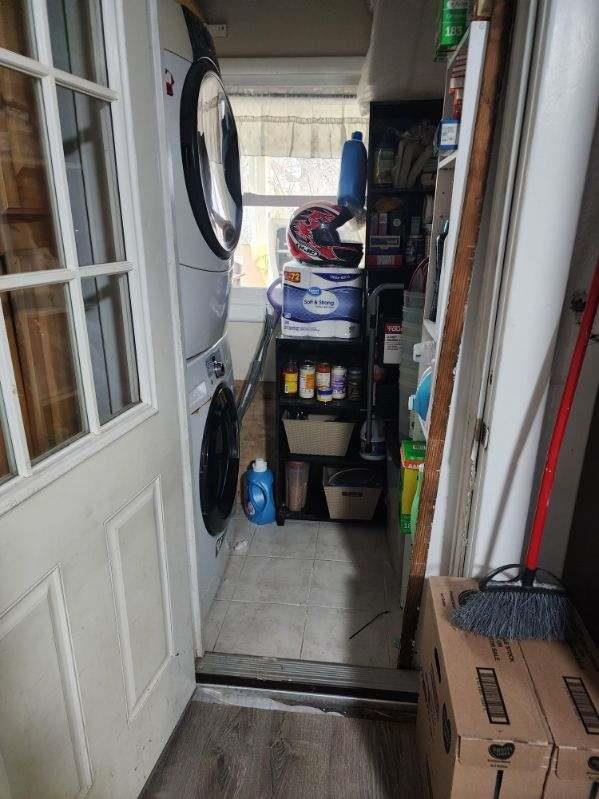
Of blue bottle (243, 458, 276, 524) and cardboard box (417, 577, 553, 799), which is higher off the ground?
cardboard box (417, 577, 553, 799)

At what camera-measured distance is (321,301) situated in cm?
216

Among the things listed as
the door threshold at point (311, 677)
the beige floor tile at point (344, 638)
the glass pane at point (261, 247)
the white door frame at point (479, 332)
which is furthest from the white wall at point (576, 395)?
the glass pane at point (261, 247)

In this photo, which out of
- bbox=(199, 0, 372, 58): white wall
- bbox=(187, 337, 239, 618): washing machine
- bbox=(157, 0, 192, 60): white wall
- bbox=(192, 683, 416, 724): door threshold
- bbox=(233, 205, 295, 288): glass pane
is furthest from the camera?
bbox=(233, 205, 295, 288): glass pane

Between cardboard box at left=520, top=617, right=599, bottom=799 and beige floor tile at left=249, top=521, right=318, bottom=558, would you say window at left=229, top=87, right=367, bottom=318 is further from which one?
cardboard box at left=520, top=617, right=599, bottom=799

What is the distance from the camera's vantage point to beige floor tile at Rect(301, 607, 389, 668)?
166cm

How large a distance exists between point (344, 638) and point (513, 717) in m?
0.90

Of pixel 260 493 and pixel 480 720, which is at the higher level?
pixel 480 720

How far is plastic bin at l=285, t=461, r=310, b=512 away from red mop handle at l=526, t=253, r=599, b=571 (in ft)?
4.68

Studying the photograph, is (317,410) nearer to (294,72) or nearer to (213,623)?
(213,623)

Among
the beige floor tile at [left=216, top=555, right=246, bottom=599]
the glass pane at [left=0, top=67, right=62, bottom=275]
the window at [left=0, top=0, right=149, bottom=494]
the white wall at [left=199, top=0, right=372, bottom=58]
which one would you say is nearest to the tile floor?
the beige floor tile at [left=216, top=555, right=246, bottom=599]

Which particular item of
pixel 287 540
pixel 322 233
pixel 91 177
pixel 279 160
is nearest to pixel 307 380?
pixel 322 233

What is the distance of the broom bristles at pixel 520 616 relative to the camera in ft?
3.46

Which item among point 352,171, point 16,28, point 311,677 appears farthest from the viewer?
point 352,171

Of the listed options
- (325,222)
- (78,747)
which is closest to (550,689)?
(78,747)
